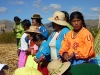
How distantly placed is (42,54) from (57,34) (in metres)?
0.41

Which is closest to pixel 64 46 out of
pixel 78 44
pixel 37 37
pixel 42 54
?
pixel 78 44

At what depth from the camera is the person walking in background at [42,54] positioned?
15.9 ft

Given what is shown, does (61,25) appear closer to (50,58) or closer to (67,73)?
(50,58)

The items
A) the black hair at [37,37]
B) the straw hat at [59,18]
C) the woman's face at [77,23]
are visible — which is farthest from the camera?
the black hair at [37,37]

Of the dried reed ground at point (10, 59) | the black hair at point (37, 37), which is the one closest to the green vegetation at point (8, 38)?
the dried reed ground at point (10, 59)

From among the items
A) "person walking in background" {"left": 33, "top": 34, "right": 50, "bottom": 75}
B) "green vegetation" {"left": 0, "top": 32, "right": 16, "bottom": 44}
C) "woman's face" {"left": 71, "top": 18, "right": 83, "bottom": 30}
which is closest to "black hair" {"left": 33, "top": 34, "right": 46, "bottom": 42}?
"person walking in background" {"left": 33, "top": 34, "right": 50, "bottom": 75}

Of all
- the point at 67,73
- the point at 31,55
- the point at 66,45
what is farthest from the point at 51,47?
the point at 67,73

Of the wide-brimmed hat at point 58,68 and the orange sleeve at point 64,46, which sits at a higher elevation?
Answer: the orange sleeve at point 64,46

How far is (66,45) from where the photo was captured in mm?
4258

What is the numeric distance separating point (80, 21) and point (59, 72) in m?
1.14

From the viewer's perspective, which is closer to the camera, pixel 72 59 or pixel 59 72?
pixel 59 72

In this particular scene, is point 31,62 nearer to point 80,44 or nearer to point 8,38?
point 80,44

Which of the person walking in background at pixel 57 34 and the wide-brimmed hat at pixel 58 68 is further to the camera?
the person walking in background at pixel 57 34

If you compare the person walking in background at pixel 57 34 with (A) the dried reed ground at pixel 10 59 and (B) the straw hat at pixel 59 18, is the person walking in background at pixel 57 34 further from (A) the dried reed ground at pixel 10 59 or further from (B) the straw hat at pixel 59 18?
(A) the dried reed ground at pixel 10 59
